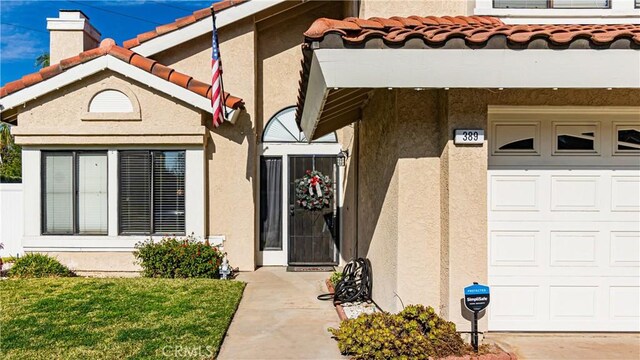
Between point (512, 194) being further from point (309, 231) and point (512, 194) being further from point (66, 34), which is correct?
point (66, 34)

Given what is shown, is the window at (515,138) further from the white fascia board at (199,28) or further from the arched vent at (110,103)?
the arched vent at (110,103)

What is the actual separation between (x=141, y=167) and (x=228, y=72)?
3.12 m

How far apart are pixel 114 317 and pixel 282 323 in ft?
8.29

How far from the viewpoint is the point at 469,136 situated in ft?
17.9

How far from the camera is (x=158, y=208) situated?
33.5 ft

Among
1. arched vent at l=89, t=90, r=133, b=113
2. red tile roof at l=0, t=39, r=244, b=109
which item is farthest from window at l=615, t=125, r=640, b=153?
arched vent at l=89, t=90, r=133, b=113

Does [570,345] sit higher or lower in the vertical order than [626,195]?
lower

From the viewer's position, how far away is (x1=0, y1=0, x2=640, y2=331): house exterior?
15.9ft

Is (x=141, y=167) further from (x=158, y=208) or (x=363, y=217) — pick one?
(x=363, y=217)

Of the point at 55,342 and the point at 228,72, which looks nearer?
the point at 55,342

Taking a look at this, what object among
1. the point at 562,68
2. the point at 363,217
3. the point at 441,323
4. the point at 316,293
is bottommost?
the point at 316,293

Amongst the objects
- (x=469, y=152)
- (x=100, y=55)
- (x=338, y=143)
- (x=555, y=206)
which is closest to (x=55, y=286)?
(x=100, y=55)

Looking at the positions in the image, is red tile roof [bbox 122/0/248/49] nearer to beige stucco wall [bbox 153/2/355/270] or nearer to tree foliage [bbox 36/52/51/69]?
beige stucco wall [bbox 153/2/355/270]

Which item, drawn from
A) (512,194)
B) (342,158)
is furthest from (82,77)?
(512,194)
